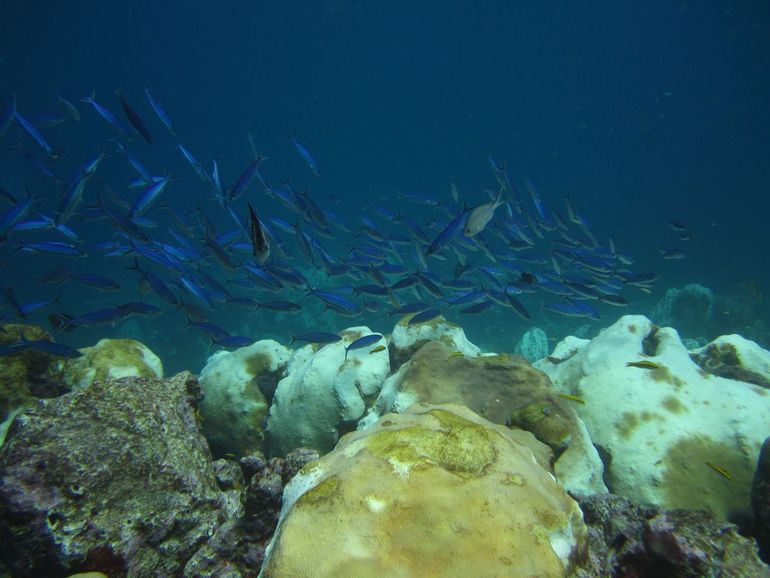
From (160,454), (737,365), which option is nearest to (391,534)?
(160,454)

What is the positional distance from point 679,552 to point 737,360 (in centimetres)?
628

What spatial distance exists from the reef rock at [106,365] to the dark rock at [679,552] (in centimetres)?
491

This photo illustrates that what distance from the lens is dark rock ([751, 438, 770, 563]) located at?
2755 millimetres

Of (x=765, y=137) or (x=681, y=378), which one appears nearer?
(x=681, y=378)

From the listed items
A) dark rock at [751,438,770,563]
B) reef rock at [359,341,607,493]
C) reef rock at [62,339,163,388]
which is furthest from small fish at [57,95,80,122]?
dark rock at [751,438,770,563]

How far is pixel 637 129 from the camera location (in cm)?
8556

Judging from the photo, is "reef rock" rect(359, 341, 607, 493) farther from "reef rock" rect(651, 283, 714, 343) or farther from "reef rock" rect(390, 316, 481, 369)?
"reef rock" rect(651, 283, 714, 343)

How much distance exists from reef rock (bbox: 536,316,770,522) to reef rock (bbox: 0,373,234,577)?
3934 mm

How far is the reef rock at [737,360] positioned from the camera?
595 cm

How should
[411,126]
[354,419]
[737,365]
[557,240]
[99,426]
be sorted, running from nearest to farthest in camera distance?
[99,426] < [354,419] < [737,365] < [557,240] < [411,126]

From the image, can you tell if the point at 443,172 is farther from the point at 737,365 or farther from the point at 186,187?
the point at 737,365

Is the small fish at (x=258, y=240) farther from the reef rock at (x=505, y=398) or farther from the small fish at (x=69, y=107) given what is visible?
the small fish at (x=69, y=107)

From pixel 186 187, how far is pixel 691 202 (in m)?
88.5

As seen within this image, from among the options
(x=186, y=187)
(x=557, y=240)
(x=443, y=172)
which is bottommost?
(x=186, y=187)
